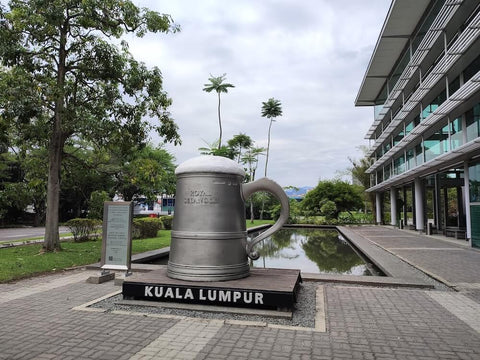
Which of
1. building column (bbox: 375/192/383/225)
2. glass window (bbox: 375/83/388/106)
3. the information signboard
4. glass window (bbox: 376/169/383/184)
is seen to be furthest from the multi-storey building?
the information signboard

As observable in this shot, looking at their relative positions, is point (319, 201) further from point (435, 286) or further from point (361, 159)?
point (435, 286)

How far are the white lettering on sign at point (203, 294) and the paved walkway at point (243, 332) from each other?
406 mm

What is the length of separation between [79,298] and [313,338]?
12.8 feet

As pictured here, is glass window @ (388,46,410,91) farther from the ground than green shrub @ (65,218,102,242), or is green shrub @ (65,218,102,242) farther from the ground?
glass window @ (388,46,410,91)

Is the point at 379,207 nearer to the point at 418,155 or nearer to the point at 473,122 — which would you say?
the point at 418,155

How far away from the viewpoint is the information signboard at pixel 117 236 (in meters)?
7.04

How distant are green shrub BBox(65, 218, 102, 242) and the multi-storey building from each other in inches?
590

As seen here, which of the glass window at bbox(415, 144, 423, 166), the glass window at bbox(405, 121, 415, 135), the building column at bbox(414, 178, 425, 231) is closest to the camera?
the glass window at bbox(415, 144, 423, 166)

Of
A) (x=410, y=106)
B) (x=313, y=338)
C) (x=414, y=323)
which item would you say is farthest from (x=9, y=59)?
(x=410, y=106)

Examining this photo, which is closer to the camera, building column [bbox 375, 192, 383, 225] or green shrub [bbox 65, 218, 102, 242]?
Result: green shrub [bbox 65, 218, 102, 242]

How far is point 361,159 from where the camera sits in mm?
43875

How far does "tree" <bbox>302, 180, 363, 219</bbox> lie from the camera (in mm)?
37031

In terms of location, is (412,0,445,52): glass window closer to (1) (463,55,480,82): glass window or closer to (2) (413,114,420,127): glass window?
(2) (413,114,420,127): glass window

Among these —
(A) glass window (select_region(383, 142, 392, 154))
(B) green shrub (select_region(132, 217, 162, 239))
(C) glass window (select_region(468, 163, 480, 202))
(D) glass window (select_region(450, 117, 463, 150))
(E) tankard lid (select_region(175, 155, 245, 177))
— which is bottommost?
(B) green shrub (select_region(132, 217, 162, 239))
